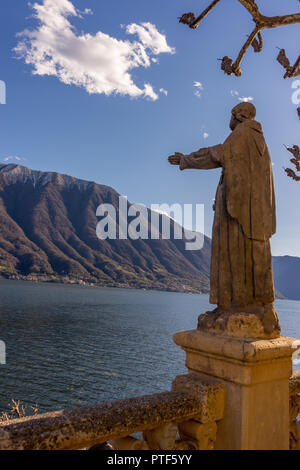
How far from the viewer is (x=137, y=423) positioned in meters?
→ 2.71

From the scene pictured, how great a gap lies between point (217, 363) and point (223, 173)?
2.22 m

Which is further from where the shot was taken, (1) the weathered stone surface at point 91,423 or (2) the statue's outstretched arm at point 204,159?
(2) the statue's outstretched arm at point 204,159

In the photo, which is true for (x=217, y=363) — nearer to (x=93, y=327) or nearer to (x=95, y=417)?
(x=95, y=417)

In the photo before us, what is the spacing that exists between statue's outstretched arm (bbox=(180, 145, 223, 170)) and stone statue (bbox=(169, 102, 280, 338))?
1cm

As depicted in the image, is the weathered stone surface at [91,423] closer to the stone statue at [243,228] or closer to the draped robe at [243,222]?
the stone statue at [243,228]

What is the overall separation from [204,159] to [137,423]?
299 centimetres

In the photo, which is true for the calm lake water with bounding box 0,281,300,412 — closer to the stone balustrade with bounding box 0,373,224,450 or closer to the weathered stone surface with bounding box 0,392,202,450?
the stone balustrade with bounding box 0,373,224,450

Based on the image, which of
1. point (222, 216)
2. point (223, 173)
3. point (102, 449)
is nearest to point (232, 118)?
point (223, 173)

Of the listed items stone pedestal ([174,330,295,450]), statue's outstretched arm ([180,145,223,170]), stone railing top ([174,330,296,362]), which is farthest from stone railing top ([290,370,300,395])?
statue's outstretched arm ([180,145,223,170])

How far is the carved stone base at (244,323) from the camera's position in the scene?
11.3ft

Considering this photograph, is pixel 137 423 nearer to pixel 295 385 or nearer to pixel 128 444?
pixel 128 444

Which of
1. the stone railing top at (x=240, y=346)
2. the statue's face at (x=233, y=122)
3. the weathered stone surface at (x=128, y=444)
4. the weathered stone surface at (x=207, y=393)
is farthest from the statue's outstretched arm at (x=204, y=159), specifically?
the weathered stone surface at (x=128, y=444)

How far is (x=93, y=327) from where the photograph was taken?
67312 millimetres

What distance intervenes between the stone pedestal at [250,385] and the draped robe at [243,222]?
0.63 metres
